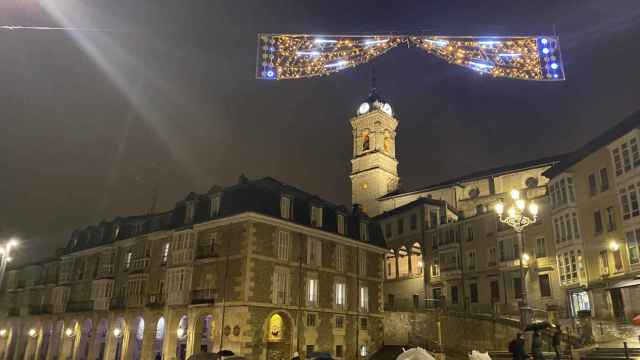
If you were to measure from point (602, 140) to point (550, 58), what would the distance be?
17.9m

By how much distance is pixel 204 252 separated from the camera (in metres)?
34.5

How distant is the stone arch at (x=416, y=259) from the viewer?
183ft

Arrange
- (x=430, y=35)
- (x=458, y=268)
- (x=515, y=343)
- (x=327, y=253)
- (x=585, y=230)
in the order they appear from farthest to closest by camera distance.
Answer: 1. (x=458, y=268)
2. (x=327, y=253)
3. (x=585, y=230)
4. (x=430, y=35)
5. (x=515, y=343)

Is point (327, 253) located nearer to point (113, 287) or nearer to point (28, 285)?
point (113, 287)

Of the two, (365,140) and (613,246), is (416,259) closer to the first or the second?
(613,246)

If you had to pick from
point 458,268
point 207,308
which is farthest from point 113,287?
point 458,268

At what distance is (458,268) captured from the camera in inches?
1949

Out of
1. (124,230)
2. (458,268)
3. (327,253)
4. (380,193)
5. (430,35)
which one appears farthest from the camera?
(380,193)

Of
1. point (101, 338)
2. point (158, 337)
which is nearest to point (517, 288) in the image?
point (158, 337)

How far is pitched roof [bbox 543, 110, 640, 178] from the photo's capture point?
30.0m

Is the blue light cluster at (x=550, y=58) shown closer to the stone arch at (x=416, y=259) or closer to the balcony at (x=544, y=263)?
the balcony at (x=544, y=263)

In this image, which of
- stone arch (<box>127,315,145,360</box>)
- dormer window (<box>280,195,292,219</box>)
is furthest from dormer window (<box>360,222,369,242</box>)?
stone arch (<box>127,315,145,360</box>)

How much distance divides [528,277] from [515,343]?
2842 centimetres

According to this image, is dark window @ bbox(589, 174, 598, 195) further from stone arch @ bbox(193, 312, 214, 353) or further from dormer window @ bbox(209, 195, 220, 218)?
stone arch @ bbox(193, 312, 214, 353)
